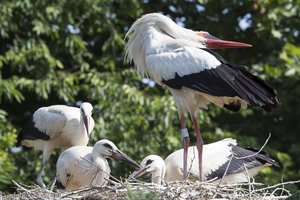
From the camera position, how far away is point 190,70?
10562 mm

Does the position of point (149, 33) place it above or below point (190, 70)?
above

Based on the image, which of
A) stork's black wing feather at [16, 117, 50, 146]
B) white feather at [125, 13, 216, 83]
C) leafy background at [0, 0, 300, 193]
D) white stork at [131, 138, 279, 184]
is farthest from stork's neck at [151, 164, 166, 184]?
leafy background at [0, 0, 300, 193]

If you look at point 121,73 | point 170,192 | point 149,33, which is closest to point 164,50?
point 149,33

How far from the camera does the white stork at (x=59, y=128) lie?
478 inches

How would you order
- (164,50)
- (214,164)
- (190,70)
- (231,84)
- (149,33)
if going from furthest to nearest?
(214,164) → (149,33) → (164,50) → (190,70) → (231,84)

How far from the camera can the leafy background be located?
1388cm

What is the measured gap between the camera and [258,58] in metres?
16.1

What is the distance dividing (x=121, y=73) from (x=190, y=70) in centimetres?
426

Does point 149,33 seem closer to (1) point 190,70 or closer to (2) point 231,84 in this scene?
(1) point 190,70

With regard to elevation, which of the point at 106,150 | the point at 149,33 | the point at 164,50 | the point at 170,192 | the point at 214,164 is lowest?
the point at 214,164

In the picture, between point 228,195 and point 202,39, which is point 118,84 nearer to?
point 202,39

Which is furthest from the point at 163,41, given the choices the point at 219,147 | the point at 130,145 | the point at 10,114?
the point at 10,114

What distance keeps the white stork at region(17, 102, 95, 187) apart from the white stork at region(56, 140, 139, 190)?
907mm

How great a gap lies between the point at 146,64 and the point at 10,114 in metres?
5.14
